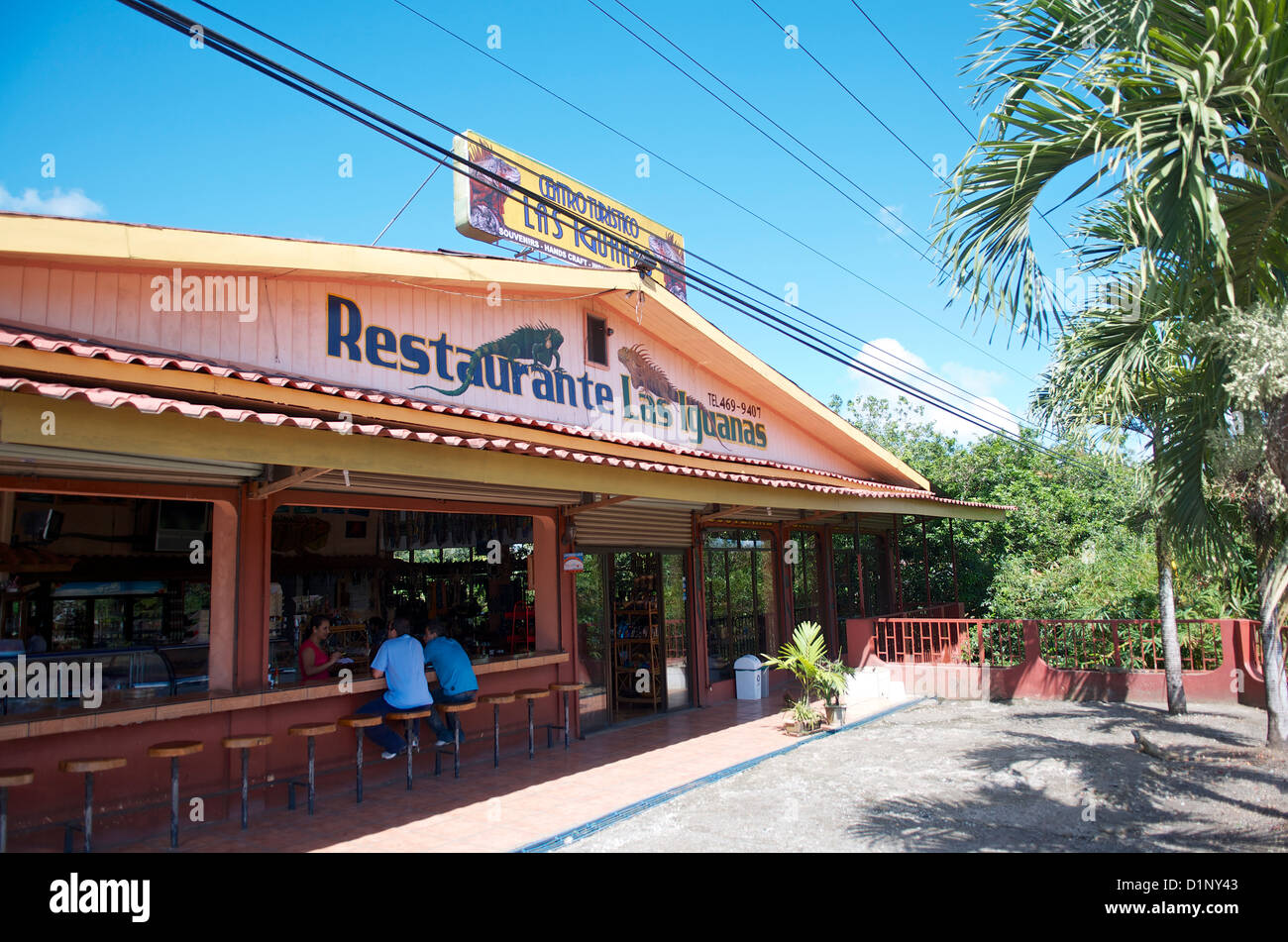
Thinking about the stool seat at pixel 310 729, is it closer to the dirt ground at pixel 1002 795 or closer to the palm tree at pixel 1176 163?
the dirt ground at pixel 1002 795

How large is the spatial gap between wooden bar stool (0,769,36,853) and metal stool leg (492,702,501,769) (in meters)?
4.13

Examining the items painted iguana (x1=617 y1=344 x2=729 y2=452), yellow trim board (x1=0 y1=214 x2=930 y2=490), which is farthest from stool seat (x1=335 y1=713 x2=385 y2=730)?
painted iguana (x1=617 y1=344 x2=729 y2=452)

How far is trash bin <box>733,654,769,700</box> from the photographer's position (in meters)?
13.9

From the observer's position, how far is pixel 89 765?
5.75m

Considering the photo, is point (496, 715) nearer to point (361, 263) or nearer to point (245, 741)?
point (245, 741)

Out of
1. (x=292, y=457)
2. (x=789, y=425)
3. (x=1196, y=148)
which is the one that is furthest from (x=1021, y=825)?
(x=789, y=425)

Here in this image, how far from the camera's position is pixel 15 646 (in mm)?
8211

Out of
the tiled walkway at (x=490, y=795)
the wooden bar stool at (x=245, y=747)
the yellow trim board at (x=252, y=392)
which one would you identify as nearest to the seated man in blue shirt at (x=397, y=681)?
the tiled walkway at (x=490, y=795)

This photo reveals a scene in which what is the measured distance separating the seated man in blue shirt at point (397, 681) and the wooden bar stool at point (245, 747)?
124 centimetres

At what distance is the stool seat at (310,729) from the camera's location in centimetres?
720

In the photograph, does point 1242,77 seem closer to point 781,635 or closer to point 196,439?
point 196,439
